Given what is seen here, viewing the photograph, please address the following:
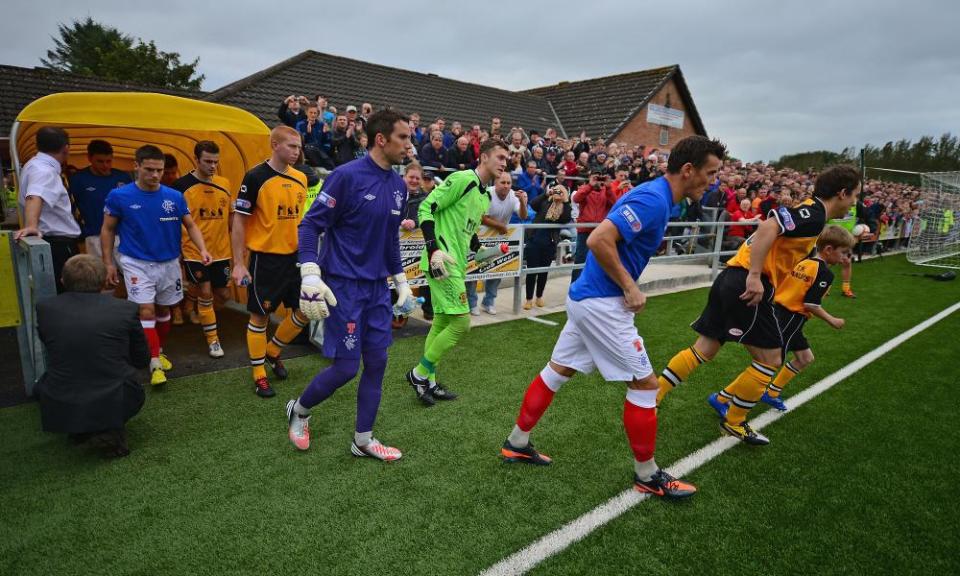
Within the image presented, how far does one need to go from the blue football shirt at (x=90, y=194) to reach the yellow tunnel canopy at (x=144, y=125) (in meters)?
0.55

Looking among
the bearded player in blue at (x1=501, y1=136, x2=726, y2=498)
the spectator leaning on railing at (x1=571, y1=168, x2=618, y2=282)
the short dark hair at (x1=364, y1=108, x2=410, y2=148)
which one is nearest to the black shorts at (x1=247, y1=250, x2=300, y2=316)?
the short dark hair at (x1=364, y1=108, x2=410, y2=148)

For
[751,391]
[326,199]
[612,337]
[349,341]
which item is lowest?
[751,391]

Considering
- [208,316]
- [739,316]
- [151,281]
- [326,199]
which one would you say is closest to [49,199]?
[151,281]

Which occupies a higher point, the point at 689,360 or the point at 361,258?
the point at 361,258

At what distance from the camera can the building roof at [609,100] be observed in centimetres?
2628

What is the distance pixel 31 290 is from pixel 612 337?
4466mm

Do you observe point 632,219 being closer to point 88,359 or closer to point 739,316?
point 739,316

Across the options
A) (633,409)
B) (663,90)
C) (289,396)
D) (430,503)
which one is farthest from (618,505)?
(663,90)

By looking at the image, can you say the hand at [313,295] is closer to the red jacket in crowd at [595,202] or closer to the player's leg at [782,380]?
the player's leg at [782,380]

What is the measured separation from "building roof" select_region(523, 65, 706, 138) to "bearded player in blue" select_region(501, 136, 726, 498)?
79.1 ft

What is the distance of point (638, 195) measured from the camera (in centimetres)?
265

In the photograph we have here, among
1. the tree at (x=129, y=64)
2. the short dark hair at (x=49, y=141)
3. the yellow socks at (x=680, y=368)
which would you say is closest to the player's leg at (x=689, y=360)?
the yellow socks at (x=680, y=368)

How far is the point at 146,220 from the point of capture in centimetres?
438

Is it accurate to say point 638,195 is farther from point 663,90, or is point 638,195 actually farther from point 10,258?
point 663,90
